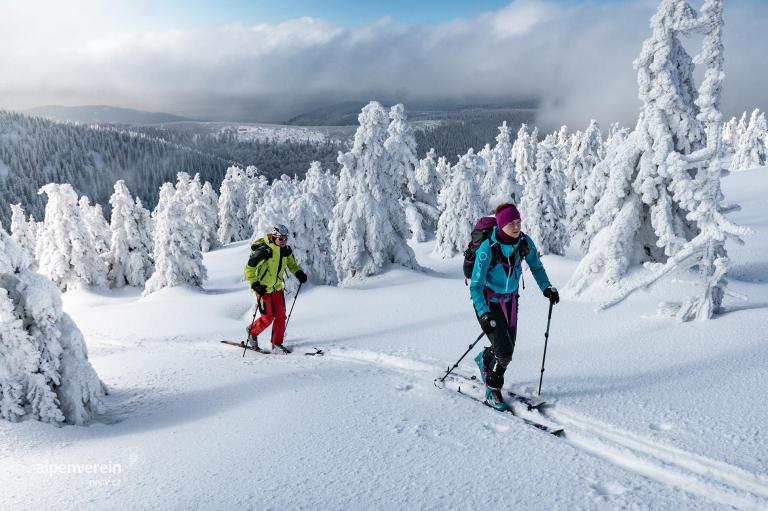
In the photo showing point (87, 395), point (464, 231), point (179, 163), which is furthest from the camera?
point (179, 163)

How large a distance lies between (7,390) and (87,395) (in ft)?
2.70

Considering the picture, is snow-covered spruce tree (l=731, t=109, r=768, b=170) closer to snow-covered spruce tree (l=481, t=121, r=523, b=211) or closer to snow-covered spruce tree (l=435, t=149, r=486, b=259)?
snow-covered spruce tree (l=481, t=121, r=523, b=211)

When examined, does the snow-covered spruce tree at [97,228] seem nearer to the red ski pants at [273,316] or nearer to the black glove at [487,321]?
the red ski pants at [273,316]

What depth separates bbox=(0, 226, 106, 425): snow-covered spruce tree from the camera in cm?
533

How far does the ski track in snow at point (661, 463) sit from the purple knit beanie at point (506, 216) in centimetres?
217

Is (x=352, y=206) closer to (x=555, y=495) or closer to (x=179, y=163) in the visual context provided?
(x=555, y=495)

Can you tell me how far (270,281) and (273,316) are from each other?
27.9 inches

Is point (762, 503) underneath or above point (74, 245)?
above

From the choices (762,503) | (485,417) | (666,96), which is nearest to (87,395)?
(485,417)

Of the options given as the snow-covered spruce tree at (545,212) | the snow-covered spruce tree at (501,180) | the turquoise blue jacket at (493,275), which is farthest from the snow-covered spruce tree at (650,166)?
the snow-covered spruce tree at (545,212)

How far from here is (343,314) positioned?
1301 centimetres

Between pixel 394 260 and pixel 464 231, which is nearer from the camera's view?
pixel 394 260

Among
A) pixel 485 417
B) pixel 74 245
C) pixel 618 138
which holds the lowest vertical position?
pixel 74 245

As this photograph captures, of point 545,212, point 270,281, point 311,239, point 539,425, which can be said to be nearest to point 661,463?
point 539,425
